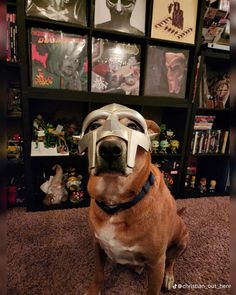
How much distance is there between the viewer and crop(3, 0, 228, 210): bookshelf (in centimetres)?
128

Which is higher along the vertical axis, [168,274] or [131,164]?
[131,164]

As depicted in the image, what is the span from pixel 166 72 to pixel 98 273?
54.2 inches

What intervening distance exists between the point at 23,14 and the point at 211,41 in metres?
1.38

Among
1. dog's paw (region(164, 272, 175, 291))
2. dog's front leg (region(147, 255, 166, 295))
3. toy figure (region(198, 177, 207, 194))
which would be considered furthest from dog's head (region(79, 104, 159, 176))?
toy figure (region(198, 177, 207, 194))

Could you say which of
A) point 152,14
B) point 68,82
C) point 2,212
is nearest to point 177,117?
point 152,14

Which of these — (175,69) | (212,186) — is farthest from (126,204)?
(212,186)

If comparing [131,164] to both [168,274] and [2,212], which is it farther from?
[168,274]

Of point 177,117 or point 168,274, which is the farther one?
point 177,117

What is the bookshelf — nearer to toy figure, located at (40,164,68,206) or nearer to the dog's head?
toy figure, located at (40,164,68,206)

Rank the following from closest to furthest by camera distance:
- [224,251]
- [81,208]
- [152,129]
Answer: [152,129] < [224,251] < [81,208]

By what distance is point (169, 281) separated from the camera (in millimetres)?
885

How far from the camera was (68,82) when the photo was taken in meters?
1.38

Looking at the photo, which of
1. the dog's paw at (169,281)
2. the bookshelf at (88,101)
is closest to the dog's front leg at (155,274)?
the dog's paw at (169,281)

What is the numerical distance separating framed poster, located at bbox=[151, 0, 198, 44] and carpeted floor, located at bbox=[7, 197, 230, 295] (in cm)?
126
